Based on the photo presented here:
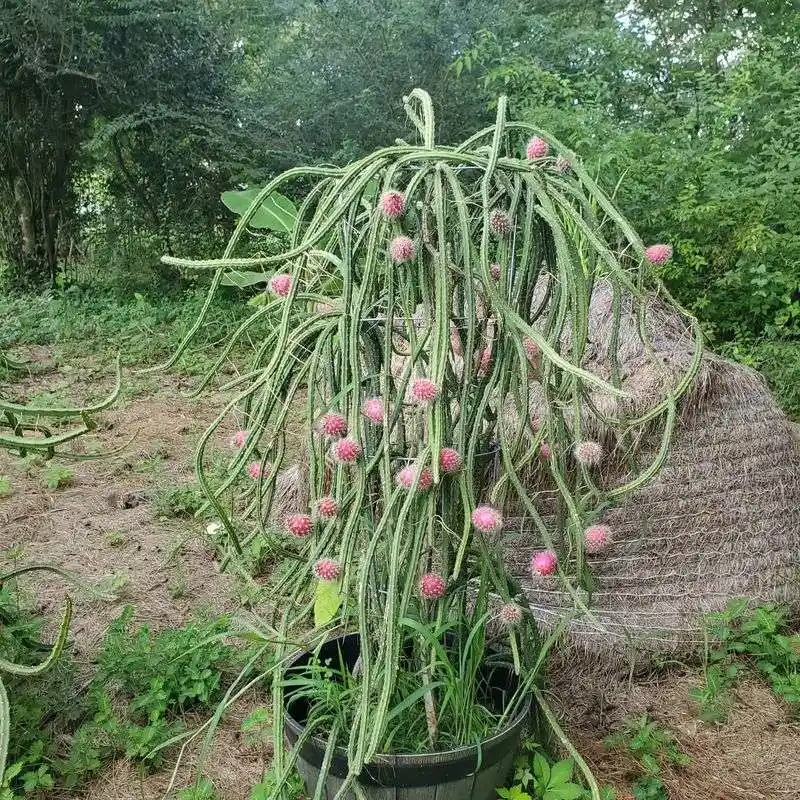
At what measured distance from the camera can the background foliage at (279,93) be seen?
4375 mm

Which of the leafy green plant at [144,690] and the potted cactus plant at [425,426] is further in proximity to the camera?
the leafy green plant at [144,690]

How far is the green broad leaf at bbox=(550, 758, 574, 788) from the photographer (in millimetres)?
1295

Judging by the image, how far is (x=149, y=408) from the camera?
3.79m

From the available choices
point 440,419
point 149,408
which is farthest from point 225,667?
point 149,408

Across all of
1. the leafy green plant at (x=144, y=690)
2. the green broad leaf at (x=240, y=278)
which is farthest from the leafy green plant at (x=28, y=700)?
the green broad leaf at (x=240, y=278)

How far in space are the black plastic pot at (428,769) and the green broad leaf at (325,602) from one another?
14cm

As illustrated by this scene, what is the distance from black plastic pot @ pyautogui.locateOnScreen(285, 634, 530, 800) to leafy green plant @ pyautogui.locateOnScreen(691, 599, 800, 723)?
2.30 ft

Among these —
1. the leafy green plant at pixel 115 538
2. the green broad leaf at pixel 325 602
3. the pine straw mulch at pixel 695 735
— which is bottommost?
the pine straw mulch at pixel 695 735

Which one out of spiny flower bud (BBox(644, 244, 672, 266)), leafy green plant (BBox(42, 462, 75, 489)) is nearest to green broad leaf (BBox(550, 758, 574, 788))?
spiny flower bud (BBox(644, 244, 672, 266))

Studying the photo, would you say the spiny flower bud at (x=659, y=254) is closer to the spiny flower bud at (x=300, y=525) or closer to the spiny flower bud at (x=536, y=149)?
the spiny flower bud at (x=536, y=149)

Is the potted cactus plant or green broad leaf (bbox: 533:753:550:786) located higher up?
the potted cactus plant

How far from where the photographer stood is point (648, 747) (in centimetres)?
155

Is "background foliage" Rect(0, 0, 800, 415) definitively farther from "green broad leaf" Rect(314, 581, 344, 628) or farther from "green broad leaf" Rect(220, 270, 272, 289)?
"green broad leaf" Rect(314, 581, 344, 628)

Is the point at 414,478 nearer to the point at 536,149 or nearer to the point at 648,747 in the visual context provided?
the point at 536,149
